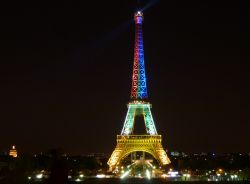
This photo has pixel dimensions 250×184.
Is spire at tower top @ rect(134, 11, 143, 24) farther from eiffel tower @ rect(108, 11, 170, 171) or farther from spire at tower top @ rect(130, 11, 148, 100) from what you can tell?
spire at tower top @ rect(130, 11, 148, 100)

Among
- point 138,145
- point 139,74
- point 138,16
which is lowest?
point 138,145

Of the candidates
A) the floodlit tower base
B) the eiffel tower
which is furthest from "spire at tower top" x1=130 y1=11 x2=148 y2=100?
the floodlit tower base

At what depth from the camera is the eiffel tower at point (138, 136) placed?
3831 inches

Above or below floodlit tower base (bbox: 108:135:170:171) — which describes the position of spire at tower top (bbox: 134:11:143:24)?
above

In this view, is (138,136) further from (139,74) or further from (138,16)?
(138,16)

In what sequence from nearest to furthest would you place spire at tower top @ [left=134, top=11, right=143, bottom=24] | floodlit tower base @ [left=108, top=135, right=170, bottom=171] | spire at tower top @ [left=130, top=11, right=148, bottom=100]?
floodlit tower base @ [left=108, top=135, right=170, bottom=171], spire at tower top @ [left=134, top=11, right=143, bottom=24], spire at tower top @ [left=130, top=11, right=148, bottom=100]

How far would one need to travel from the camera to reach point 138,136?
97.4 meters

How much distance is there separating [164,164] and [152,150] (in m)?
2.90

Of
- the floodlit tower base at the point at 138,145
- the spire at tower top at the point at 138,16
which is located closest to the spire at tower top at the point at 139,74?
the spire at tower top at the point at 138,16

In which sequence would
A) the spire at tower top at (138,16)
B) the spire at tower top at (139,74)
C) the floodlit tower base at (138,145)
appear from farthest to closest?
the spire at tower top at (139,74) < the spire at tower top at (138,16) < the floodlit tower base at (138,145)

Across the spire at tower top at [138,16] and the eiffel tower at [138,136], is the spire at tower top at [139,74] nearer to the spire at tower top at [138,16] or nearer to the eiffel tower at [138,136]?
the eiffel tower at [138,136]

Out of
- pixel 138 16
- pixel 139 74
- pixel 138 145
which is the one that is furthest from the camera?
pixel 139 74

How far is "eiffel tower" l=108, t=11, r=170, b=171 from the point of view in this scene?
97312 mm

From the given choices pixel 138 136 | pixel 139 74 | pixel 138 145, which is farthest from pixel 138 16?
pixel 138 145
